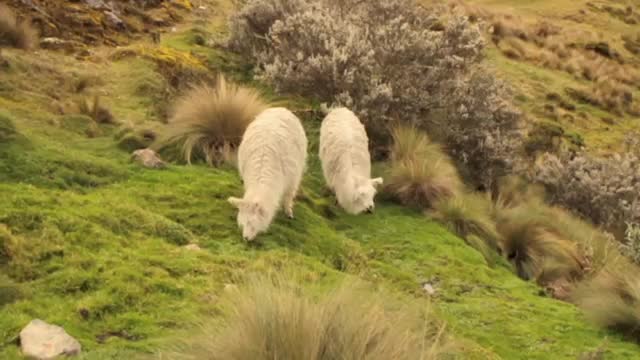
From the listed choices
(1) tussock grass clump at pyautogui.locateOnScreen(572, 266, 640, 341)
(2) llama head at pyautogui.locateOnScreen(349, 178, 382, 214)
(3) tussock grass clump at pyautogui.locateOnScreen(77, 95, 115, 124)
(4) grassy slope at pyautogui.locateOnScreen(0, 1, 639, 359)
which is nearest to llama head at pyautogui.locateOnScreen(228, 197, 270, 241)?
(4) grassy slope at pyautogui.locateOnScreen(0, 1, 639, 359)

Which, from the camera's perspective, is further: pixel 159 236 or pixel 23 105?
pixel 23 105

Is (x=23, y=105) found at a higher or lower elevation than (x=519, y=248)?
higher

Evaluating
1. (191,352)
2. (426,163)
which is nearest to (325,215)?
(426,163)

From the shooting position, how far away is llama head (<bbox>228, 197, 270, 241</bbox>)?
7.04 meters

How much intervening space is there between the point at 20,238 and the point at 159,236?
1290mm

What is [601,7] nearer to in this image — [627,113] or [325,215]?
[627,113]

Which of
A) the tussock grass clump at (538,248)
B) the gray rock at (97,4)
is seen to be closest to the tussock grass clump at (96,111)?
the gray rock at (97,4)

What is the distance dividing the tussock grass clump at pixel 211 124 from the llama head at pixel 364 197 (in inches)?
68.1

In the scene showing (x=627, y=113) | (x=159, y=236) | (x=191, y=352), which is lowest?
(x=627, y=113)

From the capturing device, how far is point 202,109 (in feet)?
32.8

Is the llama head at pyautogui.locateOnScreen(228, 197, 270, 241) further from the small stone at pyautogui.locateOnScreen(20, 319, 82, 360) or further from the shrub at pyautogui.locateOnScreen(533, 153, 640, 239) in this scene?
the shrub at pyautogui.locateOnScreen(533, 153, 640, 239)

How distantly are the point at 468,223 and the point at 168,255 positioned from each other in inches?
188

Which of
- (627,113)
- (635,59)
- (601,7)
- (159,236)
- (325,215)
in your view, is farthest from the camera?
(601,7)

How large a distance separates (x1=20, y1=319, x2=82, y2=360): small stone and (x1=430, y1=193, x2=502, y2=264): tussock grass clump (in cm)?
600
